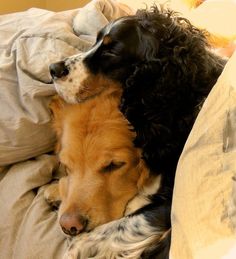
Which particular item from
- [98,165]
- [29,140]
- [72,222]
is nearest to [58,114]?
[29,140]

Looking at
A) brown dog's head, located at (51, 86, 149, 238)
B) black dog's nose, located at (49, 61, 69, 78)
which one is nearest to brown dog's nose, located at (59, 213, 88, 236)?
brown dog's head, located at (51, 86, 149, 238)

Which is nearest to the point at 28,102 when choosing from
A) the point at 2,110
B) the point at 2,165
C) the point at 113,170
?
the point at 2,110

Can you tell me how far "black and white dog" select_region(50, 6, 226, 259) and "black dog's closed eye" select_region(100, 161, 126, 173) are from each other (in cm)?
7

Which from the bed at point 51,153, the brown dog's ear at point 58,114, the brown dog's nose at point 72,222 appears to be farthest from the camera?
the brown dog's ear at point 58,114

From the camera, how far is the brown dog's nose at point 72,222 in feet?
3.61

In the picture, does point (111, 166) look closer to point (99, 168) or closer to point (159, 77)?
point (99, 168)

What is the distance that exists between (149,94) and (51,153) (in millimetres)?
407

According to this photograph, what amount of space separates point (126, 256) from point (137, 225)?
0.27ft

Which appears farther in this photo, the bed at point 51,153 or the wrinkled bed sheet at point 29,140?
the wrinkled bed sheet at point 29,140

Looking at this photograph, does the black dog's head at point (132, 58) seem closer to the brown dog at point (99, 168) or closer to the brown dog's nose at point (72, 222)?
the brown dog at point (99, 168)

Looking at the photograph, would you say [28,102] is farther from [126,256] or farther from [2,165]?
[126,256]

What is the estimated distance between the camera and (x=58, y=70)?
50.1 inches

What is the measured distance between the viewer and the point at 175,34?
1.29 m

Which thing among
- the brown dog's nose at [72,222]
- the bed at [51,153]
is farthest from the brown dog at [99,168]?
the bed at [51,153]
